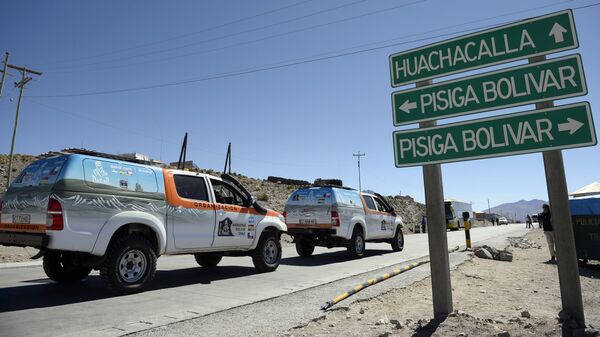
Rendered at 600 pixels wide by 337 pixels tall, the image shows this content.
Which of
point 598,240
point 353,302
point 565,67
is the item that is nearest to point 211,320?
point 353,302

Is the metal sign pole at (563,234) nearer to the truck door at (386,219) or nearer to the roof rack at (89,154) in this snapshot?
the roof rack at (89,154)

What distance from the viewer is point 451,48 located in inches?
187

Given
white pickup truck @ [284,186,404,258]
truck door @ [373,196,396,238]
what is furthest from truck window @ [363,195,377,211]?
truck door @ [373,196,396,238]

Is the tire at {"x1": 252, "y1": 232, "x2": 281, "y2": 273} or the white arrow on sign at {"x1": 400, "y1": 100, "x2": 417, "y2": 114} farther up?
the white arrow on sign at {"x1": 400, "y1": 100, "x2": 417, "y2": 114}

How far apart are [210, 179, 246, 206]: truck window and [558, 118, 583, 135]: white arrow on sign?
6.33 meters

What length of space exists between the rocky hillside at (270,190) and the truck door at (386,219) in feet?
65.9

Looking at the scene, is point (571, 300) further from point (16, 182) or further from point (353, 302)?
point (16, 182)

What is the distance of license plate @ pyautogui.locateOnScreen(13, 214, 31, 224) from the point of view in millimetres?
5805

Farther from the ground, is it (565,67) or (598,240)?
(565,67)

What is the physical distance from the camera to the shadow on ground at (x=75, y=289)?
5.63 m

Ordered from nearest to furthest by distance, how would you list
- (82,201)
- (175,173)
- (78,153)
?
(82,201) → (78,153) → (175,173)

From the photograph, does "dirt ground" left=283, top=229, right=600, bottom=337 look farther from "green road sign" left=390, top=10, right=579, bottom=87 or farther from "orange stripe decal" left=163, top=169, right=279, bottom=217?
"orange stripe decal" left=163, top=169, right=279, bottom=217

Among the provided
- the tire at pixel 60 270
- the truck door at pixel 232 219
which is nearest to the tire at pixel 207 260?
the truck door at pixel 232 219

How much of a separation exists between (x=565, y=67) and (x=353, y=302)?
4.03 m
